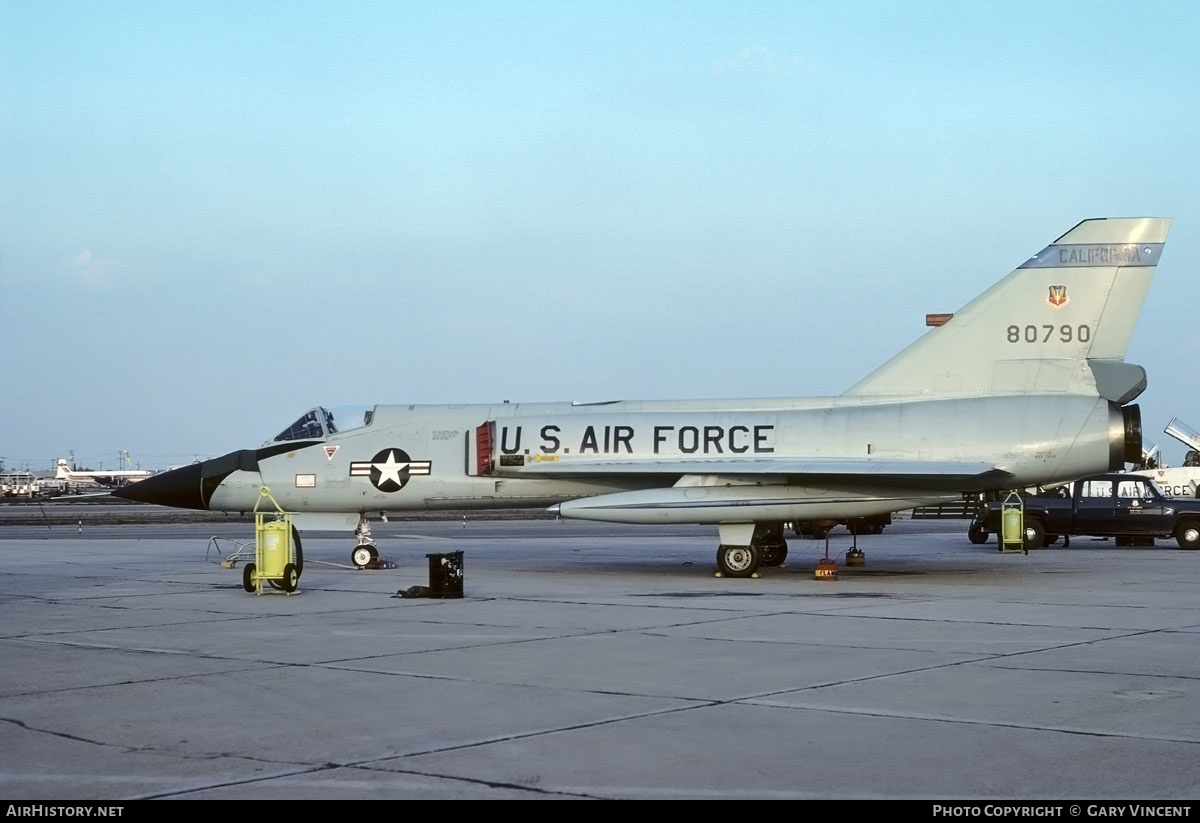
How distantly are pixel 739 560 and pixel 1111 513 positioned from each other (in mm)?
12866

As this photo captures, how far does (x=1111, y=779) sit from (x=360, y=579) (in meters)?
14.4

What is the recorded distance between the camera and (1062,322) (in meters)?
17.9

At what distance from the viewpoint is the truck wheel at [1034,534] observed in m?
27.6

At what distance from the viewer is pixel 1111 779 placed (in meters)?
5.57

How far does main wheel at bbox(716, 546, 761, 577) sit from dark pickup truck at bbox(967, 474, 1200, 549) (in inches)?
425

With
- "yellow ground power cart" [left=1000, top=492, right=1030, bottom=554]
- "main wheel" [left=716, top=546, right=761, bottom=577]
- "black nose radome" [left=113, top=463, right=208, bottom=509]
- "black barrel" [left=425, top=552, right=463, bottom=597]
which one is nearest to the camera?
"black barrel" [left=425, top=552, right=463, bottom=597]

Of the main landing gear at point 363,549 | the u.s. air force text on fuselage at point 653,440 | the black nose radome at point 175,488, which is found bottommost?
the main landing gear at point 363,549

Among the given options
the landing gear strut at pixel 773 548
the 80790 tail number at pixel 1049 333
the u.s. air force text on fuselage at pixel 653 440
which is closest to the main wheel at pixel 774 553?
the landing gear strut at pixel 773 548

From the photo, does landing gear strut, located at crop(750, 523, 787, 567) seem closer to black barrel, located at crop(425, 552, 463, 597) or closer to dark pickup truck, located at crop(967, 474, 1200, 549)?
black barrel, located at crop(425, 552, 463, 597)

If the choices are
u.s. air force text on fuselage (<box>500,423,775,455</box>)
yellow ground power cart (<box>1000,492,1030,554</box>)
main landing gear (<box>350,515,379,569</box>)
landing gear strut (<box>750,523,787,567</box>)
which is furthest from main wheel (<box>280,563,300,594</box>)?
yellow ground power cart (<box>1000,492,1030,554</box>)

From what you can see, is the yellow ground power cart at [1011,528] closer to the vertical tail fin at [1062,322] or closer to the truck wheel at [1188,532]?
the truck wheel at [1188,532]

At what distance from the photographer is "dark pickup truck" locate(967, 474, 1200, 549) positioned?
27328mm

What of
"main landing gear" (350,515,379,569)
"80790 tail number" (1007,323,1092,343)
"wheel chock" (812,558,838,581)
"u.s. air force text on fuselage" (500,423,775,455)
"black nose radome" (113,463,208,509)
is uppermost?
"80790 tail number" (1007,323,1092,343)

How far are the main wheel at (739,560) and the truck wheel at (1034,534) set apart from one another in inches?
455
